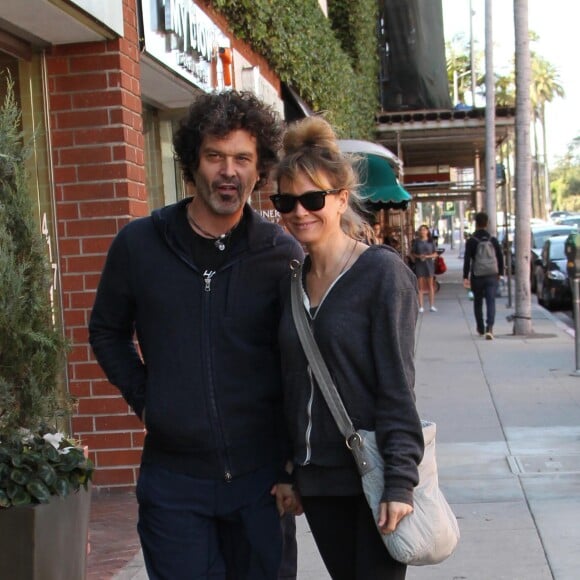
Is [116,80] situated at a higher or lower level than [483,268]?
higher

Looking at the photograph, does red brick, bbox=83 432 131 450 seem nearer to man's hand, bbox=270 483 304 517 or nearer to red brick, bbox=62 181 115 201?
red brick, bbox=62 181 115 201

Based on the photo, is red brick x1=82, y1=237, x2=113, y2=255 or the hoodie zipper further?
red brick x1=82, y1=237, x2=113, y2=255

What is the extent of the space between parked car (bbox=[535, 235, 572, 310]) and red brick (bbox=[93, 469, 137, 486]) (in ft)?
55.1

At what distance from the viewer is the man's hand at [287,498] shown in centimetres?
313

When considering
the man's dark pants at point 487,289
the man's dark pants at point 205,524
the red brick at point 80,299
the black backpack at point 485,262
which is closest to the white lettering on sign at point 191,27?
the red brick at point 80,299

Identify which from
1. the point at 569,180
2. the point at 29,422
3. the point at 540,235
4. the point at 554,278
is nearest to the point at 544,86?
the point at 569,180

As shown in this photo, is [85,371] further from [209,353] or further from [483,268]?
[483,268]

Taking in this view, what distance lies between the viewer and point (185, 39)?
7625 millimetres

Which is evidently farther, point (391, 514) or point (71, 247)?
point (71, 247)

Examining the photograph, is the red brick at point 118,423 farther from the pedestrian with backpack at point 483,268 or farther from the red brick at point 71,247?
the pedestrian with backpack at point 483,268

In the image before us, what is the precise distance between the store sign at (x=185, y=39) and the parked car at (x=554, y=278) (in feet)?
48.0

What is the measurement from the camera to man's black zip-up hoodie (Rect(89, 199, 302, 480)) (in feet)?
10.2

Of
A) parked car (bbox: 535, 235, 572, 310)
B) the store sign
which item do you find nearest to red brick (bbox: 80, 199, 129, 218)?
the store sign

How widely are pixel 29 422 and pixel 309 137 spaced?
4.66ft
